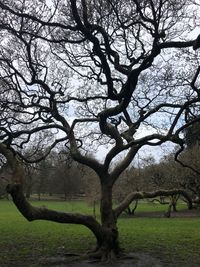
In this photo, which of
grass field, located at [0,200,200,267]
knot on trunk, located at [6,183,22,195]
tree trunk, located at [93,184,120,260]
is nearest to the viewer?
knot on trunk, located at [6,183,22,195]

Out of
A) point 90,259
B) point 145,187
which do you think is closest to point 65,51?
point 90,259

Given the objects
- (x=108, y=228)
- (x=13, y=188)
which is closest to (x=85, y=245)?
(x=108, y=228)

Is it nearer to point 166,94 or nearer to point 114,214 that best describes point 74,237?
point 114,214

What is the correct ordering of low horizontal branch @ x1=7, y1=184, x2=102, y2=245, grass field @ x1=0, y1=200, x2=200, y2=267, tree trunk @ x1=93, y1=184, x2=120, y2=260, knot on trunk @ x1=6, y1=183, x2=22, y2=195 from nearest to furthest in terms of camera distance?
knot on trunk @ x1=6, y1=183, x2=22, y2=195, low horizontal branch @ x1=7, y1=184, x2=102, y2=245, tree trunk @ x1=93, y1=184, x2=120, y2=260, grass field @ x1=0, y1=200, x2=200, y2=267

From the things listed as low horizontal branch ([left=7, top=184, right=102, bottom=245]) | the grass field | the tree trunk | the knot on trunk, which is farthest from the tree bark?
the knot on trunk

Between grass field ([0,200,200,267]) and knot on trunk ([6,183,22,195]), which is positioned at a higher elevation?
knot on trunk ([6,183,22,195])

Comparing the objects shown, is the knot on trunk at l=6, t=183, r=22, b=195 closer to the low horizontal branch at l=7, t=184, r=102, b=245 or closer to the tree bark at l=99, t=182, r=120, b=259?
the low horizontal branch at l=7, t=184, r=102, b=245

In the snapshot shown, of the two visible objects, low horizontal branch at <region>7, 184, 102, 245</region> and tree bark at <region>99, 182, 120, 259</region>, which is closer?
low horizontal branch at <region>7, 184, 102, 245</region>

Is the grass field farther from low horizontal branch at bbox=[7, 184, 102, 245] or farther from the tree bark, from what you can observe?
low horizontal branch at bbox=[7, 184, 102, 245]

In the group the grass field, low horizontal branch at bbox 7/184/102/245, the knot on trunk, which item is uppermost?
the knot on trunk

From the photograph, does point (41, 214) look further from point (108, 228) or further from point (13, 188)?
point (108, 228)

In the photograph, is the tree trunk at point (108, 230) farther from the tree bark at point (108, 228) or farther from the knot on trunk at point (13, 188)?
the knot on trunk at point (13, 188)

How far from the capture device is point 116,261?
13242mm

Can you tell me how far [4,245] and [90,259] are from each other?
561 cm
